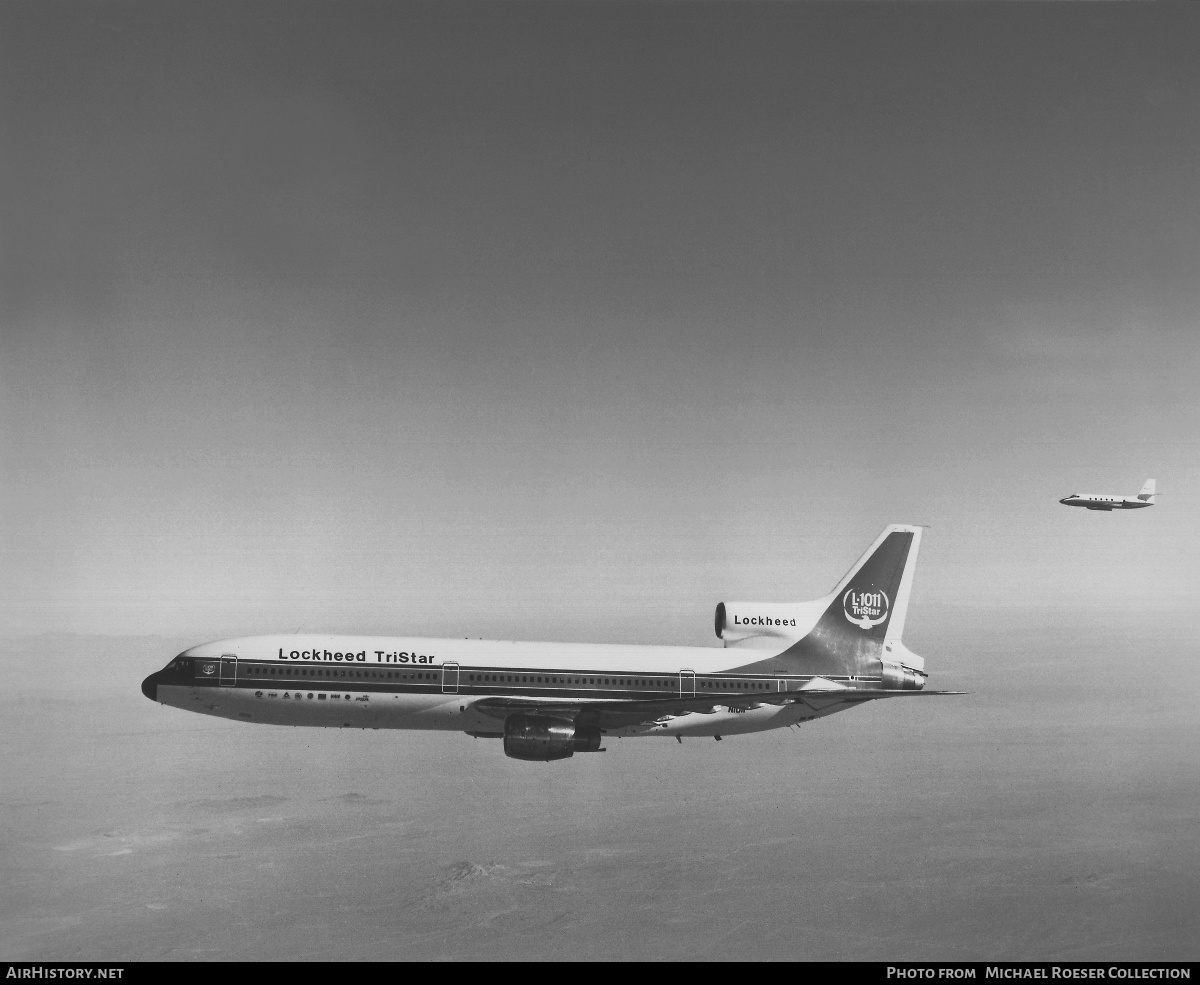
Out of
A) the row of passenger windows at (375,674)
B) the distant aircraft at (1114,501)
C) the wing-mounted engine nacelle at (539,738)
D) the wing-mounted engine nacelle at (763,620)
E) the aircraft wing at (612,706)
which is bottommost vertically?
the wing-mounted engine nacelle at (539,738)

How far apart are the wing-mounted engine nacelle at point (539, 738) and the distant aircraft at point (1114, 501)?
51202mm

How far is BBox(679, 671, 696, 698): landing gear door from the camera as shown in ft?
161

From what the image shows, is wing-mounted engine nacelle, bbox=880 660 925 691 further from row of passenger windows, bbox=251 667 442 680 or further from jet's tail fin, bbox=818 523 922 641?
row of passenger windows, bbox=251 667 442 680

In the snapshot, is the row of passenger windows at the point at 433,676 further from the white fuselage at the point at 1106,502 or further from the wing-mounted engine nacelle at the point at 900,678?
the white fuselage at the point at 1106,502

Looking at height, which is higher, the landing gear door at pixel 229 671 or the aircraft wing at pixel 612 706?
the landing gear door at pixel 229 671

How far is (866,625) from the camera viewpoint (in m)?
52.9

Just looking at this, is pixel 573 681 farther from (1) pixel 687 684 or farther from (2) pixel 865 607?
(2) pixel 865 607

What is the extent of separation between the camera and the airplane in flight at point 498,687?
48000 mm

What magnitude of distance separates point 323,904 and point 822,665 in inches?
4053

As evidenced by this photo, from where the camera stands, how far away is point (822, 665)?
51.9m

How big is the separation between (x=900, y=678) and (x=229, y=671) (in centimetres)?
3980

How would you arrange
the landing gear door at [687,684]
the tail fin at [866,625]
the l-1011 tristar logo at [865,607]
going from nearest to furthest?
the landing gear door at [687,684] < the tail fin at [866,625] < the l-1011 tristar logo at [865,607]

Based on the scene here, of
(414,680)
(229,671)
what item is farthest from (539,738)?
(229,671)

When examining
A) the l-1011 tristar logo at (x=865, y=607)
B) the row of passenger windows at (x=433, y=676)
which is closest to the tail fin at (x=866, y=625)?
the l-1011 tristar logo at (x=865, y=607)
